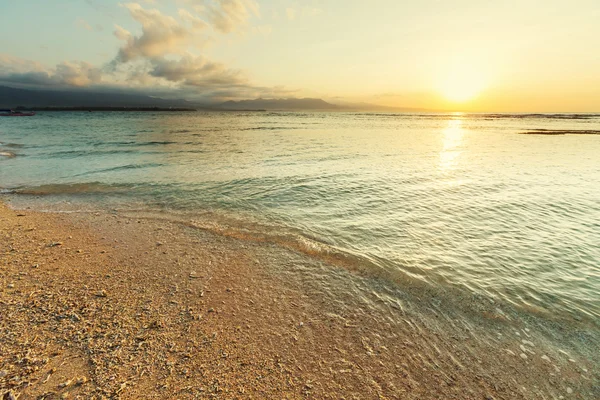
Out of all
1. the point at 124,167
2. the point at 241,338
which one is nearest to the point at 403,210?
the point at 241,338

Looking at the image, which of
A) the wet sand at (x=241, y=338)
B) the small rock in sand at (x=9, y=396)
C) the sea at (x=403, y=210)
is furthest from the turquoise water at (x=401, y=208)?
the small rock in sand at (x=9, y=396)

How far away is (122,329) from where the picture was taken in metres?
4.90

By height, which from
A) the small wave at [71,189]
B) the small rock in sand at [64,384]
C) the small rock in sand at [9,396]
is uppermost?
the small rock in sand at [9,396]

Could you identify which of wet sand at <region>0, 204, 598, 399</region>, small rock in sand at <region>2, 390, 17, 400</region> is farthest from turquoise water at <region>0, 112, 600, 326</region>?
small rock in sand at <region>2, 390, 17, 400</region>

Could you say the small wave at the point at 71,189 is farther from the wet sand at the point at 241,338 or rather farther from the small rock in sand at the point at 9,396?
the small rock in sand at the point at 9,396

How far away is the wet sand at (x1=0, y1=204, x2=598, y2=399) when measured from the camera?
4035mm

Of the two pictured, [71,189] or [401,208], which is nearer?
[401,208]

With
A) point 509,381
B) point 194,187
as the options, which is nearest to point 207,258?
point 509,381

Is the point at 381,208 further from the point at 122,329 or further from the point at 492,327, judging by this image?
the point at 122,329

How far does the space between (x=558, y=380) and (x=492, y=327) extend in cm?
121

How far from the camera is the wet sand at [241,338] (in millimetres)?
4035

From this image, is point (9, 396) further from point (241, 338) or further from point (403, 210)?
point (403, 210)

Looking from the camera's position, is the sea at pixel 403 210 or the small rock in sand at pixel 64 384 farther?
the sea at pixel 403 210

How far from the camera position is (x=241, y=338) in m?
4.89
